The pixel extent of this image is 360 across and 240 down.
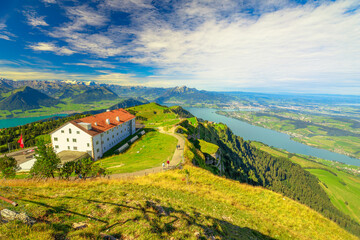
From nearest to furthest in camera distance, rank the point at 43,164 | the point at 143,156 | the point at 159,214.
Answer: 1. the point at 159,214
2. the point at 43,164
3. the point at 143,156

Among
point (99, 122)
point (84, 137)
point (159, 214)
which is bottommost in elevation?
point (84, 137)

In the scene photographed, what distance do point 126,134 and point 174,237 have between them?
3017 inches

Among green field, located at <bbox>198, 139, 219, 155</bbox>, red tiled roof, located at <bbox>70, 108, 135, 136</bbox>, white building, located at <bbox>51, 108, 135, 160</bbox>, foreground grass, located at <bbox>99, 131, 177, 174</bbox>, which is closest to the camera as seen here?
foreground grass, located at <bbox>99, 131, 177, 174</bbox>

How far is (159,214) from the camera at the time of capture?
1139cm

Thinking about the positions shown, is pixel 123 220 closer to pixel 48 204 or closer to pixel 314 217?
pixel 48 204

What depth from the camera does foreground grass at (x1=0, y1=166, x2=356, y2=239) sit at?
8.32 metres

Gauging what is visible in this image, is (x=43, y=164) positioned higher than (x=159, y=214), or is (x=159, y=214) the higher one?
(x=159, y=214)

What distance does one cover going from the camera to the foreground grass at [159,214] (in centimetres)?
832

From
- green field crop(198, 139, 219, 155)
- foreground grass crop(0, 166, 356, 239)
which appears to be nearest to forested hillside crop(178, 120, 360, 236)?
green field crop(198, 139, 219, 155)

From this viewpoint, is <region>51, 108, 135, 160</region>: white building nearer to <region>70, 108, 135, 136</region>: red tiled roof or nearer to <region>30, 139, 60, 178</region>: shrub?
<region>70, 108, 135, 136</region>: red tiled roof

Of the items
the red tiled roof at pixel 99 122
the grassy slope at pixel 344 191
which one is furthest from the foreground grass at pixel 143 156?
the grassy slope at pixel 344 191

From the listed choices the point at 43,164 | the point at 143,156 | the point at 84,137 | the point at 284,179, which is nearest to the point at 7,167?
the point at 43,164

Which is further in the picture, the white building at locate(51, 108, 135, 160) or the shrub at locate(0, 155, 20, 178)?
the white building at locate(51, 108, 135, 160)

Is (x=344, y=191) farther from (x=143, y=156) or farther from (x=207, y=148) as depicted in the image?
(x=143, y=156)
